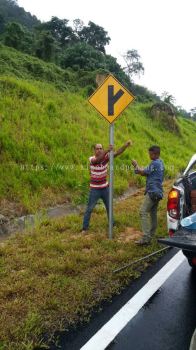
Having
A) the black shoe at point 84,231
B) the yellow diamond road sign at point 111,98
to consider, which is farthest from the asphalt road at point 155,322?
the yellow diamond road sign at point 111,98

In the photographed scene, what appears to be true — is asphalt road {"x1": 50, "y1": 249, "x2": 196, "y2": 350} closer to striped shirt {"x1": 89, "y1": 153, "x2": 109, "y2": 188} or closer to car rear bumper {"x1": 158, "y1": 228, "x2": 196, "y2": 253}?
car rear bumper {"x1": 158, "y1": 228, "x2": 196, "y2": 253}

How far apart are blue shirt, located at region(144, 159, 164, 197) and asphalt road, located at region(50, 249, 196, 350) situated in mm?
1796

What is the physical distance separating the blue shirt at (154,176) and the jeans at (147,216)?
171 mm

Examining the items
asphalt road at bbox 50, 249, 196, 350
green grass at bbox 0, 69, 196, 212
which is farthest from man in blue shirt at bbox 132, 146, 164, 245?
green grass at bbox 0, 69, 196, 212

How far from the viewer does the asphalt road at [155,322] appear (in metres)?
3.76

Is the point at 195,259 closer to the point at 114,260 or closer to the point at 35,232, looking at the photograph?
the point at 114,260

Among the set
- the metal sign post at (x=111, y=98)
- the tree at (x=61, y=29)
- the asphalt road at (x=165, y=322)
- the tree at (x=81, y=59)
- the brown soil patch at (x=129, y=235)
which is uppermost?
the tree at (x=61, y=29)

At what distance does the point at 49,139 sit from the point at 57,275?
775cm

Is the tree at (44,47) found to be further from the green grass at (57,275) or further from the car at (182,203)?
the car at (182,203)

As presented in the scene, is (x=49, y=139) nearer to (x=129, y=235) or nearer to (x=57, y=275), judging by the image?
(x=129, y=235)

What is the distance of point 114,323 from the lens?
4.13 m

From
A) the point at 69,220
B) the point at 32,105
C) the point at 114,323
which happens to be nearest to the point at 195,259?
the point at 114,323

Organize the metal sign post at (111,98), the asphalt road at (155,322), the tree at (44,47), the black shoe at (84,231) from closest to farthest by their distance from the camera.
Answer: the asphalt road at (155,322)
the metal sign post at (111,98)
the black shoe at (84,231)
the tree at (44,47)

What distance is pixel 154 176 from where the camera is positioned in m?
6.86
